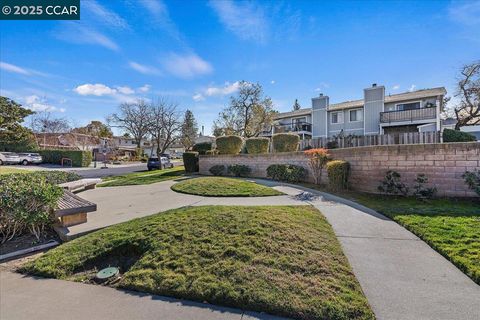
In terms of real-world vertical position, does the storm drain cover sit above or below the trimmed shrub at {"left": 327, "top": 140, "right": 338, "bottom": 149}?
below

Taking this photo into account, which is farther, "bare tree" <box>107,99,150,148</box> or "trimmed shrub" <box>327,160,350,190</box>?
"bare tree" <box>107,99,150,148</box>

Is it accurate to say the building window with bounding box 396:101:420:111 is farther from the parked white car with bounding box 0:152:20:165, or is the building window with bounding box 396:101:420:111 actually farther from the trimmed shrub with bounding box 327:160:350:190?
the parked white car with bounding box 0:152:20:165

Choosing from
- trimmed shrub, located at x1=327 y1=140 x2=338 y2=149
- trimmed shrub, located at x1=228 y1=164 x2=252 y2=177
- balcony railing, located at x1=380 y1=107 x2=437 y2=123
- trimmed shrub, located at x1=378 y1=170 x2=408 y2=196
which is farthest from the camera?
balcony railing, located at x1=380 y1=107 x2=437 y2=123

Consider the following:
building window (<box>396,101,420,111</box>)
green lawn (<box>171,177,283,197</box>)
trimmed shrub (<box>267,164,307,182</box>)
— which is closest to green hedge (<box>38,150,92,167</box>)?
green lawn (<box>171,177,283,197</box>)

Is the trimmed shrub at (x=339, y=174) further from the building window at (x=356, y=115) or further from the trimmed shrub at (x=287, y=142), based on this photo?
the building window at (x=356, y=115)

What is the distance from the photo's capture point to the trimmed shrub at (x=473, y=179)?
6.35 m

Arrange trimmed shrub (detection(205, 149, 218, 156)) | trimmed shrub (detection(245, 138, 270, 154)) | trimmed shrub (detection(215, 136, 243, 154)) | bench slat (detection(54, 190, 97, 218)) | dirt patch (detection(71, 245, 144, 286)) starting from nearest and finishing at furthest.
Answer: dirt patch (detection(71, 245, 144, 286)), bench slat (detection(54, 190, 97, 218)), trimmed shrub (detection(245, 138, 270, 154)), trimmed shrub (detection(215, 136, 243, 154)), trimmed shrub (detection(205, 149, 218, 156))

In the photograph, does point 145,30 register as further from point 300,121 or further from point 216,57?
point 300,121

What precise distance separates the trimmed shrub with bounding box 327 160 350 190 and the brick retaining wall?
37 centimetres

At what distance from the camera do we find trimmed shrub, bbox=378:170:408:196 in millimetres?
7375

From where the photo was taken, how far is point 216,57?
11.7 meters

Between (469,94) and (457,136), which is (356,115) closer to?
(469,94)

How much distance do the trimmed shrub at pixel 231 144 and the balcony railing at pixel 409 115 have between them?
1563cm

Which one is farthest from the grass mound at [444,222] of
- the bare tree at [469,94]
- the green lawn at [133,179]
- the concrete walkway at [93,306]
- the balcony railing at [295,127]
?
the balcony railing at [295,127]
